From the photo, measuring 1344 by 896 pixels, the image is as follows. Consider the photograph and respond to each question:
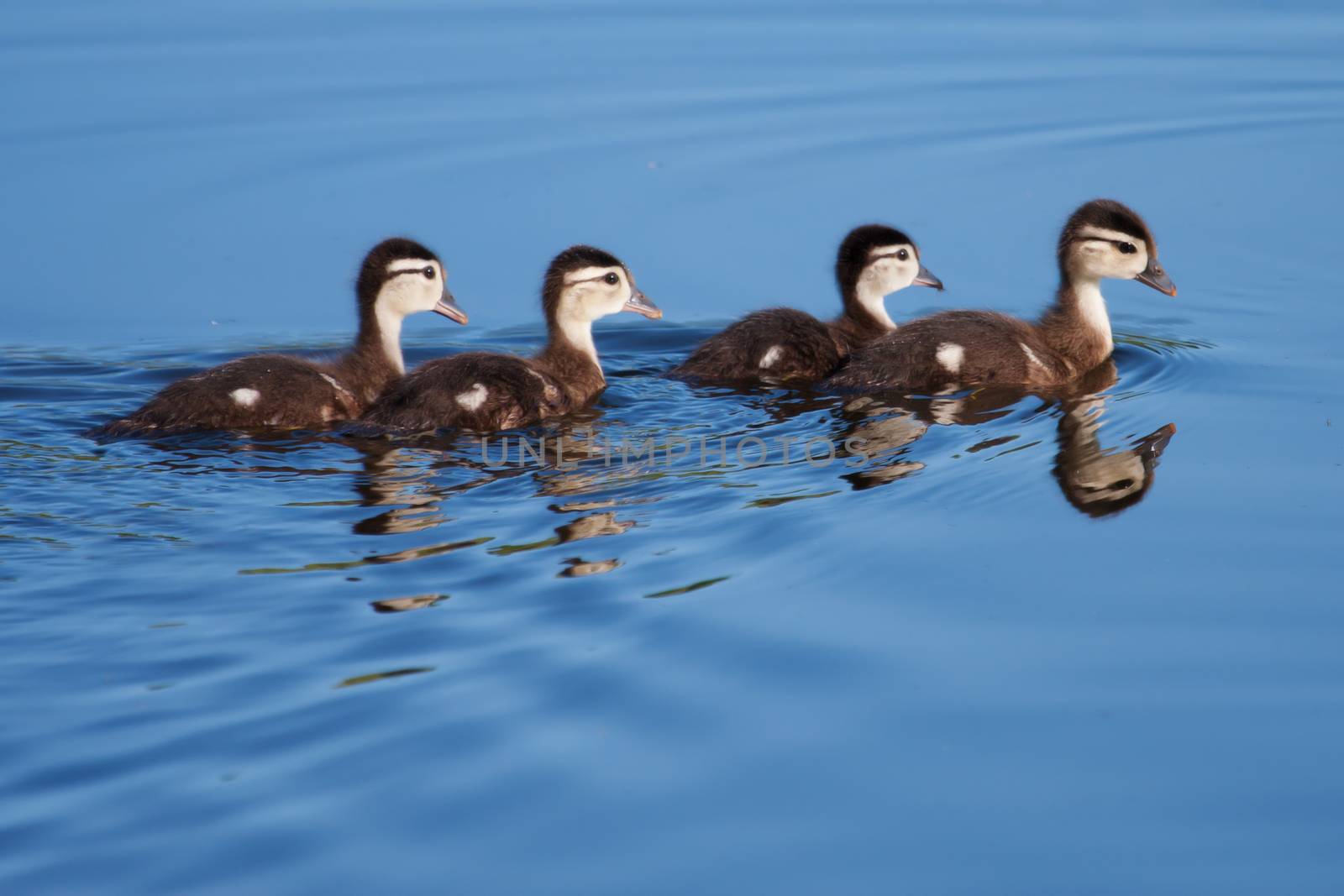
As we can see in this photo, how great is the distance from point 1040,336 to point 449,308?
113 inches

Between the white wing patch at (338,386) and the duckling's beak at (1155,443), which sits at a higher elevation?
the white wing patch at (338,386)

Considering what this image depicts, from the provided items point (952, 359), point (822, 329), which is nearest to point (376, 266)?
point (822, 329)

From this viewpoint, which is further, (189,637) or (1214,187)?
(1214,187)

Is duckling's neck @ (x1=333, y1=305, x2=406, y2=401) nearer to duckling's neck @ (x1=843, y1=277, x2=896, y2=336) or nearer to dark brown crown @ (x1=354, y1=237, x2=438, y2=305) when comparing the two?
dark brown crown @ (x1=354, y1=237, x2=438, y2=305)

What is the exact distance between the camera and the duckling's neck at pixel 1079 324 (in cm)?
850

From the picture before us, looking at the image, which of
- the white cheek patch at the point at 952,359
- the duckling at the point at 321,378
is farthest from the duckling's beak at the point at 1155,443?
the duckling at the point at 321,378

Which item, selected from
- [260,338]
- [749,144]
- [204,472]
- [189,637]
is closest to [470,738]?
[189,637]

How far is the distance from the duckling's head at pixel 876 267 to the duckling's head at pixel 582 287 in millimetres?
1219

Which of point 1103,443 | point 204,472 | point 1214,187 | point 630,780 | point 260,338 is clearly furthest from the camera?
point 1214,187

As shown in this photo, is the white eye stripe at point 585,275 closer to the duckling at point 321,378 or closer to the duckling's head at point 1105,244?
the duckling at point 321,378

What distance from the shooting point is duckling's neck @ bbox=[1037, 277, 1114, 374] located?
850 cm

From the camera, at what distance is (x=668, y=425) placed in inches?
299

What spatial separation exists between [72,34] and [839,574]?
10.2 metres

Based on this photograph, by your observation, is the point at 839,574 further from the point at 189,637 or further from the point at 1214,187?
the point at 1214,187
